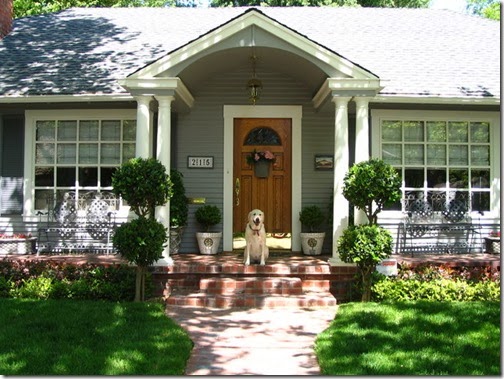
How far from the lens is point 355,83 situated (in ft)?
26.2

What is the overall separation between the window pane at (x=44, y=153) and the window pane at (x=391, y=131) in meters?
6.08

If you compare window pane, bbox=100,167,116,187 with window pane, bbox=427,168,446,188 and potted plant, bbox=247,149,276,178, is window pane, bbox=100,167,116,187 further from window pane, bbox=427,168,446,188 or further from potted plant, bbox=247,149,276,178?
window pane, bbox=427,168,446,188

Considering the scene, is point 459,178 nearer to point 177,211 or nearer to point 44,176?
point 177,211

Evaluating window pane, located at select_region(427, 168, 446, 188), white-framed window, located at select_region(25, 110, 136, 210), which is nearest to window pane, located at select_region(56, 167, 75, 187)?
white-framed window, located at select_region(25, 110, 136, 210)

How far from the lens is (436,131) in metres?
9.98

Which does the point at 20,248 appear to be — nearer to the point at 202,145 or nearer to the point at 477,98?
the point at 202,145

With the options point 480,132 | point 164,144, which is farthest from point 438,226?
point 164,144

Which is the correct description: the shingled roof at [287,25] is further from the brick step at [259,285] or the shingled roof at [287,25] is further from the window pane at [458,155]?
the brick step at [259,285]

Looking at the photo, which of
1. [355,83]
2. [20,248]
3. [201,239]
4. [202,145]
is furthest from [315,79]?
[20,248]

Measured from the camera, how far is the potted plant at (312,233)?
9422 mm

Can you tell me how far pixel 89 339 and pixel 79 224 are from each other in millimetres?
4509

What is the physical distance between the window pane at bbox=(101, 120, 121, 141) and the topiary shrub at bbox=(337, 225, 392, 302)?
4.76 meters

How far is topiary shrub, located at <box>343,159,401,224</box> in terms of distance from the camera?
7.28 meters

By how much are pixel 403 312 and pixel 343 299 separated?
159cm
